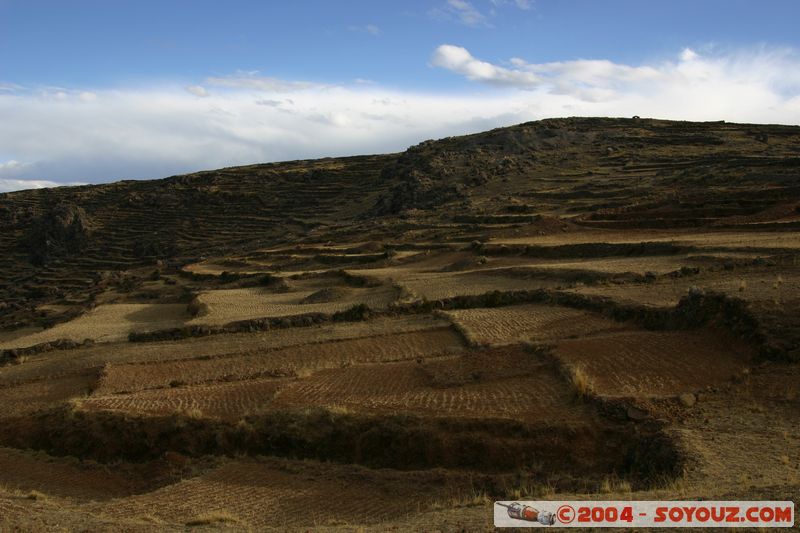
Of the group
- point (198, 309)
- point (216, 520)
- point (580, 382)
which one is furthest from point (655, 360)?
point (198, 309)

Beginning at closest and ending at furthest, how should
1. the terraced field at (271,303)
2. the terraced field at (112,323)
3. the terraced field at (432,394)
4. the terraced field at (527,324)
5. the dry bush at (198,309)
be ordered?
the terraced field at (432,394) < the terraced field at (527,324) < the terraced field at (271,303) < the terraced field at (112,323) < the dry bush at (198,309)

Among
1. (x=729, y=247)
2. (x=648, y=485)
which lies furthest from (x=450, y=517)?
(x=729, y=247)

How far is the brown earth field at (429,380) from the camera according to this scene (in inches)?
353

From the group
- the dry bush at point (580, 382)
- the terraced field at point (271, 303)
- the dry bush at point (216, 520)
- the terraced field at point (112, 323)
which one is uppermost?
the dry bush at point (580, 382)

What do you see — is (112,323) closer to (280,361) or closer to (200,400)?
(280,361)

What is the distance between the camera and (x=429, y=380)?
12.8 meters

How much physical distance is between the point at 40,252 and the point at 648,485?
56.7 m

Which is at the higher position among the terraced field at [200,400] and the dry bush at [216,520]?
the terraced field at [200,400]

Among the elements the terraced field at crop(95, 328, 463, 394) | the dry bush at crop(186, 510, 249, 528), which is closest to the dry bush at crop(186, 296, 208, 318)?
the terraced field at crop(95, 328, 463, 394)

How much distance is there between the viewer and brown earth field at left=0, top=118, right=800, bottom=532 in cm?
896

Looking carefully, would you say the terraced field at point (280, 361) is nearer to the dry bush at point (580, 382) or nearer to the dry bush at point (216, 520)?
the dry bush at point (580, 382)

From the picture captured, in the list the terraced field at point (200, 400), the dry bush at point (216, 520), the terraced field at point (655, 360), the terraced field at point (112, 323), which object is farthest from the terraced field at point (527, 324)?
the terraced field at point (112, 323)

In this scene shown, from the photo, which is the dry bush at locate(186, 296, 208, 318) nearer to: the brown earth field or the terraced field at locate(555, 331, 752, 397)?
the brown earth field

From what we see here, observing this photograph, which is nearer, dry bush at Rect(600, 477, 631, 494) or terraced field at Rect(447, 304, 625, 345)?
dry bush at Rect(600, 477, 631, 494)
